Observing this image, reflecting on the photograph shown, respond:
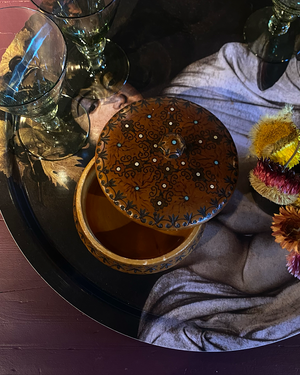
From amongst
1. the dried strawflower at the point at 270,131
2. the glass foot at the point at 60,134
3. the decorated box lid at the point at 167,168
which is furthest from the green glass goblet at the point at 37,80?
the dried strawflower at the point at 270,131

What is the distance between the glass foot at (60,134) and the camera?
506 mm

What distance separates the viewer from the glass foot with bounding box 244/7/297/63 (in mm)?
552

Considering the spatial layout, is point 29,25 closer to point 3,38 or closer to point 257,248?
point 3,38

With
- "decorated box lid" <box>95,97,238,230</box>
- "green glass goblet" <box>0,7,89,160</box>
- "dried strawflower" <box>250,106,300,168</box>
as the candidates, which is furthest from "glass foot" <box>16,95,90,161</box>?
"dried strawflower" <box>250,106,300,168</box>

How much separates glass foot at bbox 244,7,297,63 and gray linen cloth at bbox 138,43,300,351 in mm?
91

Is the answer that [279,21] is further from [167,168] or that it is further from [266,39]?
[167,168]

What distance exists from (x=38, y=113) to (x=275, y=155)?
1.09ft

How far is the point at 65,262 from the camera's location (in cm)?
45

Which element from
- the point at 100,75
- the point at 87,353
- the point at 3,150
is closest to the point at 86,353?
the point at 87,353

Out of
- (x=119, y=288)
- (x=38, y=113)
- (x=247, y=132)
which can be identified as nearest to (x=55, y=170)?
(x=38, y=113)

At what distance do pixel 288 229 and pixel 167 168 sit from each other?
168mm

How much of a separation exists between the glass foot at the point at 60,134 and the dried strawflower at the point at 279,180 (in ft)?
0.91

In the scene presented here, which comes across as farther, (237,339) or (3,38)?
(3,38)

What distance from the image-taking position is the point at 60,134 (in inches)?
20.7
